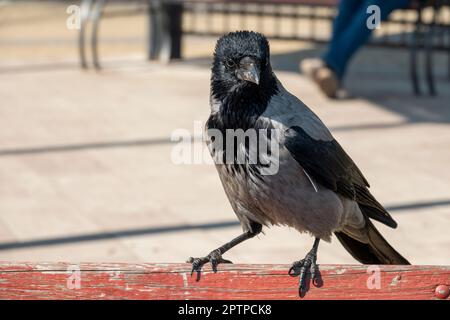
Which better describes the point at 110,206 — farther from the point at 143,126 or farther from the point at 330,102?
the point at 330,102

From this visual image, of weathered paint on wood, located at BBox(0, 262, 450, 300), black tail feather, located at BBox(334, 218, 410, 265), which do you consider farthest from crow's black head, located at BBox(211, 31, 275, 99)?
black tail feather, located at BBox(334, 218, 410, 265)

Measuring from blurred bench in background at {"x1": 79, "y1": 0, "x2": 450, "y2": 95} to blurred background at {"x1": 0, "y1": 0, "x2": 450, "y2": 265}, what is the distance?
3 cm

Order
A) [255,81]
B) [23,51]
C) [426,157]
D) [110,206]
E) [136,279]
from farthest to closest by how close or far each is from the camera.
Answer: [23,51] < [426,157] < [110,206] < [255,81] < [136,279]

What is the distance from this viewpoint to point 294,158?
3951mm

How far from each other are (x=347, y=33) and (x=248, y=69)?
6.66 meters

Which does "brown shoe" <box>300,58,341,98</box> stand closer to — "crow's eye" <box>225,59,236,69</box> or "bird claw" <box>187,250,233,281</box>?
Answer: "crow's eye" <box>225,59,236,69</box>

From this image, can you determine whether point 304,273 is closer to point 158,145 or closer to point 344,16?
point 158,145

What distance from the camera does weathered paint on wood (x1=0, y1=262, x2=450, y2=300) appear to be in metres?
3.34

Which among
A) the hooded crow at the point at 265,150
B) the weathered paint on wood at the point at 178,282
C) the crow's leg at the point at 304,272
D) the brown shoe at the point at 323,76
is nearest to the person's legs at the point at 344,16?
the brown shoe at the point at 323,76

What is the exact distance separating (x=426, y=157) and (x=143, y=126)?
2759mm

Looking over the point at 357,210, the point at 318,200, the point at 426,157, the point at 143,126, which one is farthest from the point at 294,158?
the point at 143,126

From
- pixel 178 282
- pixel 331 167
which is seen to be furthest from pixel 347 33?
pixel 178 282

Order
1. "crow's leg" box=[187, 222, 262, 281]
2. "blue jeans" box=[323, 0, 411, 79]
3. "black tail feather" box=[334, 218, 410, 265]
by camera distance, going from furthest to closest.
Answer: "blue jeans" box=[323, 0, 411, 79] < "black tail feather" box=[334, 218, 410, 265] < "crow's leg" box=[187, 222, 262, 281]

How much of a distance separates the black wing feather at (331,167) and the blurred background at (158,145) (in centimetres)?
170
